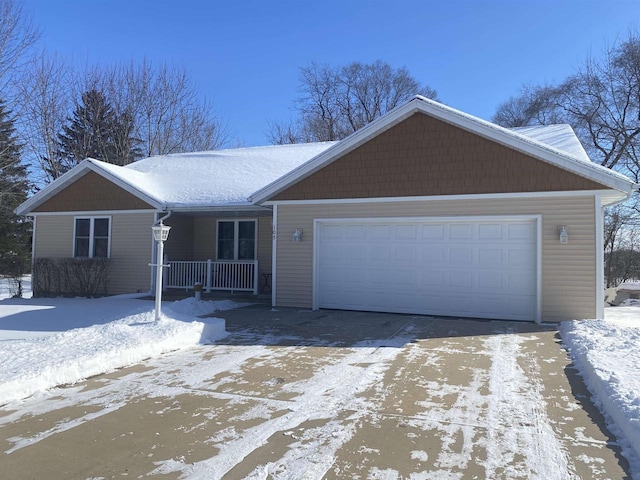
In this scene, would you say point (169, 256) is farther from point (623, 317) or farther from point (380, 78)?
point (380, 78)

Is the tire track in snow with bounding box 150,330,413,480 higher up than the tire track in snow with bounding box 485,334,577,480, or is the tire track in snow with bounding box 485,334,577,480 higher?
the tire track in snow with bounding box 485,334,577,480

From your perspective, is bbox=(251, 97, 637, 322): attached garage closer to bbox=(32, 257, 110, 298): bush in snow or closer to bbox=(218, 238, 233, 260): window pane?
bbox=(218, 238, 233, 260): window pane

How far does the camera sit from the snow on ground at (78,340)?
507 centimetres

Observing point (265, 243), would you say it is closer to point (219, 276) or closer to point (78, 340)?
point (219, 276)

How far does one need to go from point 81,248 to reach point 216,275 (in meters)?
4.58

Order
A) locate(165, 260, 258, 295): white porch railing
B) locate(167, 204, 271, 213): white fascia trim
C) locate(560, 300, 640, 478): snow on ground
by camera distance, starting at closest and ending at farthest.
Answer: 1. locate(560, 300, 640, 478): snow on ground
2. locate(167, 204, 271, 213): white fascia trim
3. locate(165, 260, 258, 295): white porch railing

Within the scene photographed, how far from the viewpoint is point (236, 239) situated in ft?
49.2

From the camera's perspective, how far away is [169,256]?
1435cm

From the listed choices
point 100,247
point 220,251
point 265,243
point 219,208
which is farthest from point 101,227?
point 265,243

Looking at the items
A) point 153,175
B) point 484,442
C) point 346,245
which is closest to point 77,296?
point 153,175

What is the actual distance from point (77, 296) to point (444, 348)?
11581mm

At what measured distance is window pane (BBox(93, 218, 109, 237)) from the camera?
1455 centimetres

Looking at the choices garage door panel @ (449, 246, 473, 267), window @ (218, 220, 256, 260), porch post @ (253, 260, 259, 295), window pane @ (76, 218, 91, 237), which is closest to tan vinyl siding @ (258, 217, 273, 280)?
window @ (218, 220, 256, 260)

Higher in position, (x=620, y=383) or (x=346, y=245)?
(x=346, y=245)
